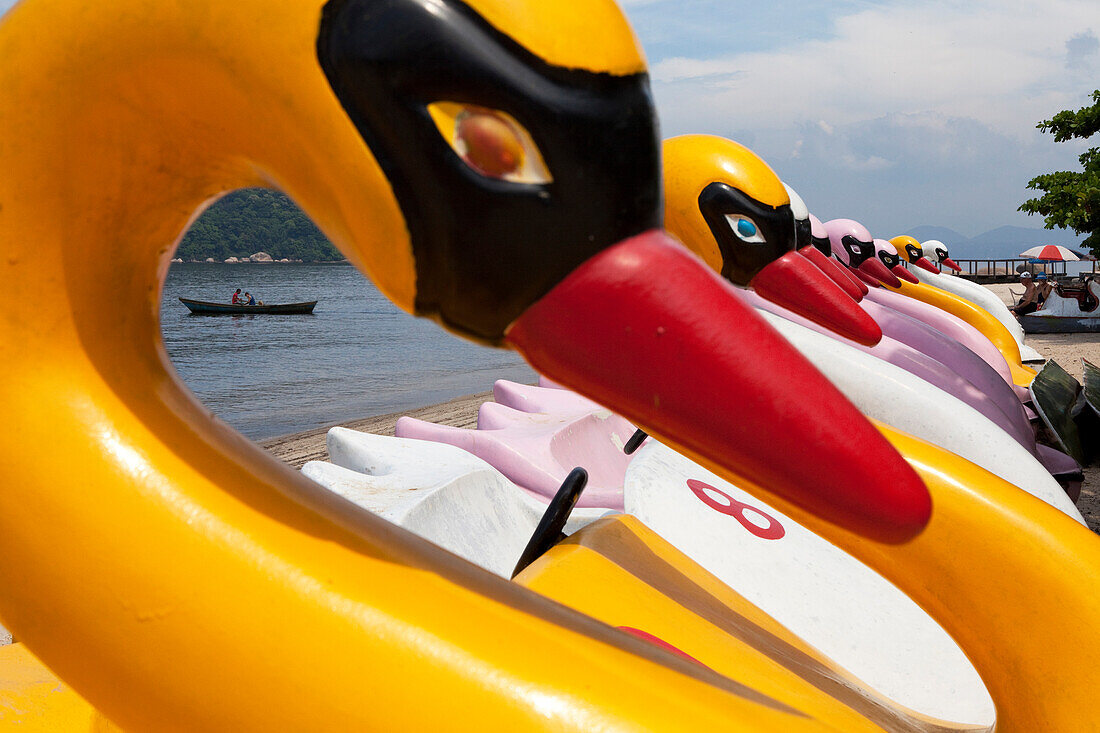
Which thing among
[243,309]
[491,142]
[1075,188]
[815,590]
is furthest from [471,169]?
[243,309]

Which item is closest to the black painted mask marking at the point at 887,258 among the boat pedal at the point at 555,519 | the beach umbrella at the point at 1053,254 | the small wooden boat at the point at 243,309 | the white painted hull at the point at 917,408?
the white painted hull at the point at 917,408

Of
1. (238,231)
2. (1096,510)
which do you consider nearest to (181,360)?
(1096,510)

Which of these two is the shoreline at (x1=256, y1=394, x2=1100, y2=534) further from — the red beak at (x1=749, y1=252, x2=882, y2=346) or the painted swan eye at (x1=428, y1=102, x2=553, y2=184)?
the painted swan eye at (x1=428, y1=102, x2=553, y2=184)

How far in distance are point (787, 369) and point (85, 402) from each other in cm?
61

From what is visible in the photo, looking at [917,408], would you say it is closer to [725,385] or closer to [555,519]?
[555,519]

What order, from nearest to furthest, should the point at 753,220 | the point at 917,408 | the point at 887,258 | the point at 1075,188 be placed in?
the point at 753,220
the point at 917,408
the point at 887,258
the point at 1075,188

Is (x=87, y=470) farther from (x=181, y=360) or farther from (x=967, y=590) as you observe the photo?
(x=181, y=360)

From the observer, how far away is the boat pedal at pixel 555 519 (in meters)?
1.53

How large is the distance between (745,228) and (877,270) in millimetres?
5179

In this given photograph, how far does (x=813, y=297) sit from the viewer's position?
204 cm

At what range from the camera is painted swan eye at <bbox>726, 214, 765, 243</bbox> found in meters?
2.27

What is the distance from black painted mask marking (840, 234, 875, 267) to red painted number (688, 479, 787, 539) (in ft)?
16.0

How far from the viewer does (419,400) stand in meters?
14.3

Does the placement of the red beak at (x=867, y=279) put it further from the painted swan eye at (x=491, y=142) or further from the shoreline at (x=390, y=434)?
the painted swan eye at (x=491, y=142)
